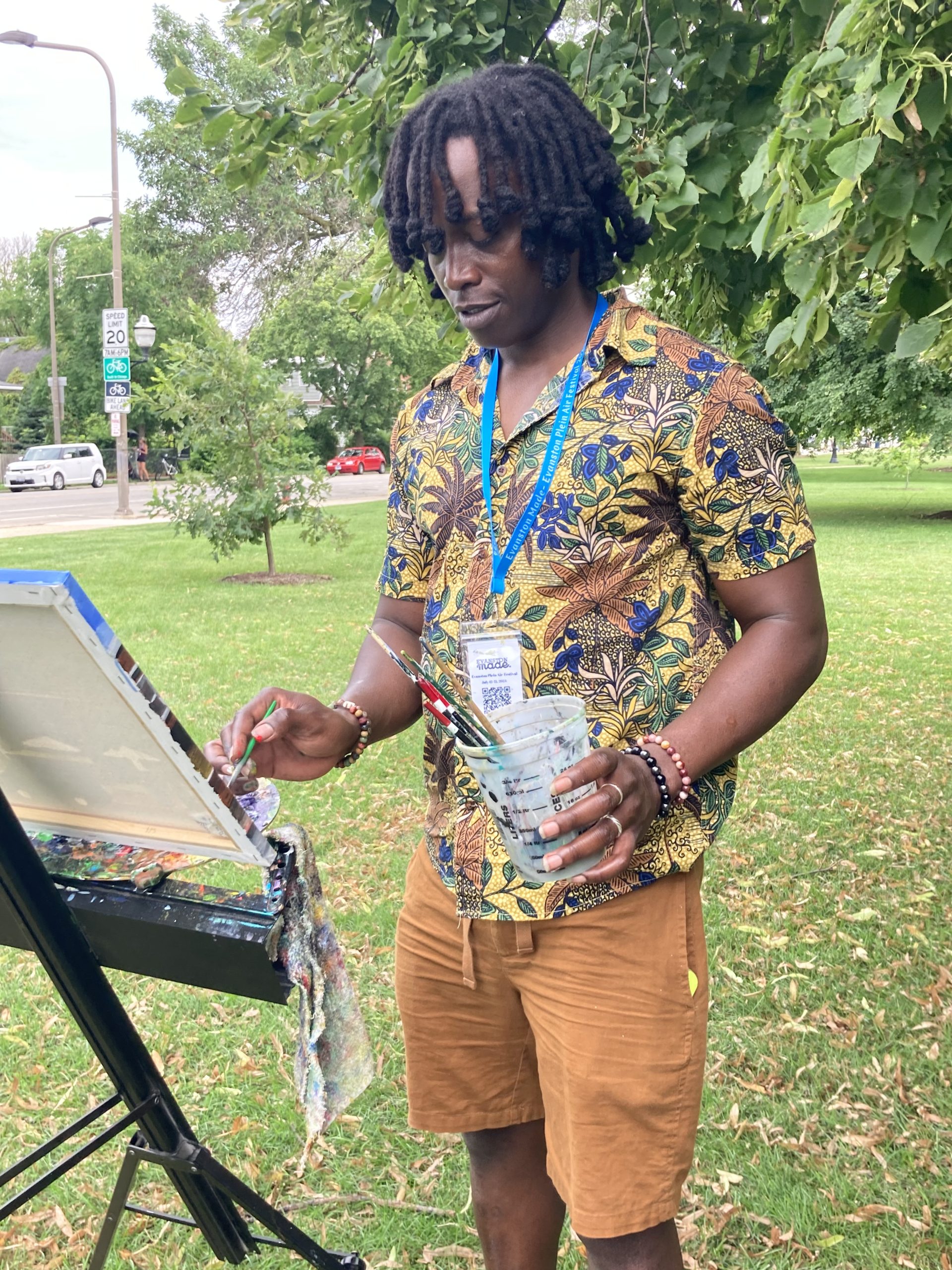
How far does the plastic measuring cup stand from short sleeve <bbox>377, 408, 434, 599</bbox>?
0.50 m

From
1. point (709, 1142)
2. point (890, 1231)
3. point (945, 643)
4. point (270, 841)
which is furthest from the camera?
point (945, 643)

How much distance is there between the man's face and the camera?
159 centimetres

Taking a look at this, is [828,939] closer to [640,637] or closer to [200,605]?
[640,637]

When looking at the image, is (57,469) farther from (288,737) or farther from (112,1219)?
(288,737)

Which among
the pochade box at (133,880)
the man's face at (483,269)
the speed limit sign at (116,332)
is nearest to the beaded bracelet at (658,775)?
the pochade box at (133,880)

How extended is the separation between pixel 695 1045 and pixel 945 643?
874cm

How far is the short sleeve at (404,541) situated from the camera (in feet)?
6.13

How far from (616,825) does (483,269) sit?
32.3 inches

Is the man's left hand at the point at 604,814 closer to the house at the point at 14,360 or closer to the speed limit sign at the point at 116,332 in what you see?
the speed limit sign at the point at 116,332

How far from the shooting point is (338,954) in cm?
158

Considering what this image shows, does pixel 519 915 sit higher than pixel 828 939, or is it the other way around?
pixel 519 915

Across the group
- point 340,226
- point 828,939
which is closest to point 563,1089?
point 828,939

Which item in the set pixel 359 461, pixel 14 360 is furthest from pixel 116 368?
pixel 14 360

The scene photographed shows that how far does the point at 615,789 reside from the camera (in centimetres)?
135
